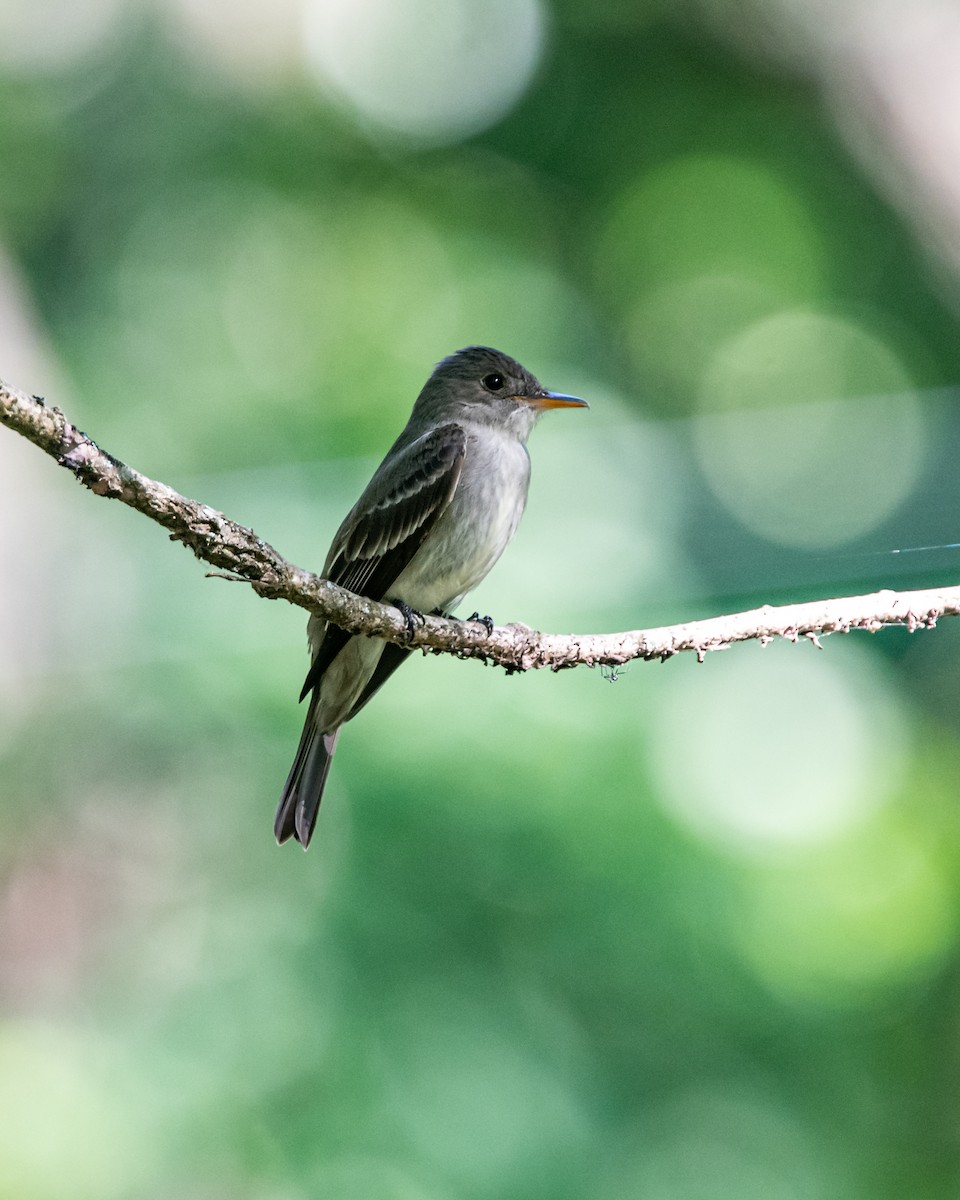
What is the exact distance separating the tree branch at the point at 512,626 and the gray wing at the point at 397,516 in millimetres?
567

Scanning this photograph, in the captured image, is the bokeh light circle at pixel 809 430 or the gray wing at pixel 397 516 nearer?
the gray wing at pixel 397 516

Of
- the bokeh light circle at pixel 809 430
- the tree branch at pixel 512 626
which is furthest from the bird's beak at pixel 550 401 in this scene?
the bokeh light circle at pixel 809 430

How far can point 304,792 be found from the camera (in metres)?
3.07

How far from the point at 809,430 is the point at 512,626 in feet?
15.4

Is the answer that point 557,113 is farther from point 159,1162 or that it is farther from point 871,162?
point 159,1162

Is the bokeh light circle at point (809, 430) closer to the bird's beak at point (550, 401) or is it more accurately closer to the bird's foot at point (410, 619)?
the bird's beak at point (550, 401)

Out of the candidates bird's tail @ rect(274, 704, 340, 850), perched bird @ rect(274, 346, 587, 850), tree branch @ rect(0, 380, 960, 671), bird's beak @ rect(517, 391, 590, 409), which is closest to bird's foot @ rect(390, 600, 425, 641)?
tree branch @ rect(0, 380, 960, 671)

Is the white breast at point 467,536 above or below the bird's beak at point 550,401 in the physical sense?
below

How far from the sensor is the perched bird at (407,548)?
118 inches

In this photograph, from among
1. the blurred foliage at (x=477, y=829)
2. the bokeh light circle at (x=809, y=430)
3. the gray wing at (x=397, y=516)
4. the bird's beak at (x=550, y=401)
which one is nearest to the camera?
the gray wing at (x=397, y=516)

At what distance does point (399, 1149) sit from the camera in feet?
15.8

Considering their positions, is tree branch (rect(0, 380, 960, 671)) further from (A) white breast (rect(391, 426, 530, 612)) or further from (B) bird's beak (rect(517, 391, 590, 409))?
(B) bird's beak (rect(517, 391, 590, 409))

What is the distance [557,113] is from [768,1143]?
20.8 feet

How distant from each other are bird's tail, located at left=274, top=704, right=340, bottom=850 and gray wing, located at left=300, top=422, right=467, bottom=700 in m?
0.22
